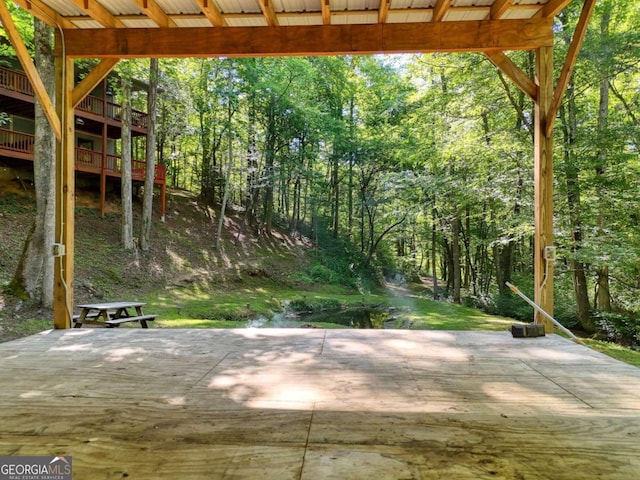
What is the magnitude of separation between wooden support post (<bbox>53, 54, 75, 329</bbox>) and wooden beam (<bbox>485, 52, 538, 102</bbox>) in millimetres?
4943

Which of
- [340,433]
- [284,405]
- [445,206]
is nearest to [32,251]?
[284,405]

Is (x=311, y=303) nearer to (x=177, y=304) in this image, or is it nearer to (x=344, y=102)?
(x=177, y=304)

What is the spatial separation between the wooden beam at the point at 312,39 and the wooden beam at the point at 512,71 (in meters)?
0.10

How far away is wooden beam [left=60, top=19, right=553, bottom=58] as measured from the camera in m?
4.21

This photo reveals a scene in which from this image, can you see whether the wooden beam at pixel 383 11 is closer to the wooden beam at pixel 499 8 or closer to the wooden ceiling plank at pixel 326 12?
the wooden ceiling plank at pixel 326 12

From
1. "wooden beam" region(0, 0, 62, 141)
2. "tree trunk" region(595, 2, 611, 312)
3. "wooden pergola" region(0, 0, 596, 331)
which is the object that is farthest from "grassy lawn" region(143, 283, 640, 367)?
"wooden beam" region(0, 0, 62, 141)

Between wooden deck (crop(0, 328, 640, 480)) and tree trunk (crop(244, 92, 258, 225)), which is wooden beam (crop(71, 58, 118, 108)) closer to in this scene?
wooden deck (crop(0, 328, 640, 480))

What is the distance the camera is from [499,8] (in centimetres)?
400

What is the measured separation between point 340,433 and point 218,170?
1906 cm

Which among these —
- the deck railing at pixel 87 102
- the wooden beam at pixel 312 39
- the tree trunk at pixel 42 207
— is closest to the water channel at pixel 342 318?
the tree trunk at pixel 42 207

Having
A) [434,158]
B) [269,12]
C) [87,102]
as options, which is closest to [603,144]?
[434,158]

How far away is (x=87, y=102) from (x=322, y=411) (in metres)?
16.7

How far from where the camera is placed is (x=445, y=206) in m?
14.1

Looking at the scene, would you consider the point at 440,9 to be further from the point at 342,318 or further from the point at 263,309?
the point at 263,309
